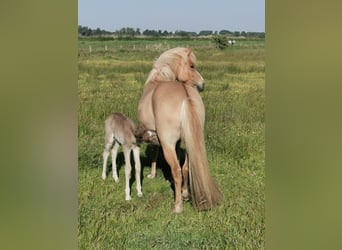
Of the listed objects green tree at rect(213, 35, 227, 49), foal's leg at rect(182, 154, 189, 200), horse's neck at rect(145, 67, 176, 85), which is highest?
green tree at rect(213, 35, 227, 49)

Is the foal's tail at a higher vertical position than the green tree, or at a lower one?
lower

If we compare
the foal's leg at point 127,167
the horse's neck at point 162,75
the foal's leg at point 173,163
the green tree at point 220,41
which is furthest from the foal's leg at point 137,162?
the green tree at point 220,41

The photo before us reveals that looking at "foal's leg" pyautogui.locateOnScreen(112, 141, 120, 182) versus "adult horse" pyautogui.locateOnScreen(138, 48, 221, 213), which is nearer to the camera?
"adult horse" pyautogui.locateOnScreen(138, 48, 221, 213)

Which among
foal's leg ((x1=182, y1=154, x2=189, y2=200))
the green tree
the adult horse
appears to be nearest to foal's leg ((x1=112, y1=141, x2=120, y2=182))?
the adult horse

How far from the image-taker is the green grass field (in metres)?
2.66

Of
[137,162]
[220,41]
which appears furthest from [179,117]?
[220,41]

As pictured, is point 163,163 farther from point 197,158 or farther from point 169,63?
point 169,63

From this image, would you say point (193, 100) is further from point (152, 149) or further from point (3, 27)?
point (3, 27)

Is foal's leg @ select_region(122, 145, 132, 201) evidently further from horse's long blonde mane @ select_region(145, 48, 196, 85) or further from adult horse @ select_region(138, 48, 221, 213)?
horse's long blonde mane @ select_region(145, 48, 196, 85)

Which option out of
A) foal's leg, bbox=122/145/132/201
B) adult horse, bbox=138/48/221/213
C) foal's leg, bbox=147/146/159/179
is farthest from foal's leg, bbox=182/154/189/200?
foal's leg, bbox=122/145/132/201

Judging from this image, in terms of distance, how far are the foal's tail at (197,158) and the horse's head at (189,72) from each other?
0.11 meters

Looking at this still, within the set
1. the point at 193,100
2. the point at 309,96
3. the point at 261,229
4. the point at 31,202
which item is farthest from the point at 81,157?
the point at 309,96

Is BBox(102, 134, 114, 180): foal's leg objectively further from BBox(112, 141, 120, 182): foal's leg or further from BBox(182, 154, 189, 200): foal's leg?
BBox(182, 154, 189, 200): foal's leg

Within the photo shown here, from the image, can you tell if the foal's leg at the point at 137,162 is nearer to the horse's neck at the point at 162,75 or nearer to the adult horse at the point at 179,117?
the adult horse at the point at 179,117
